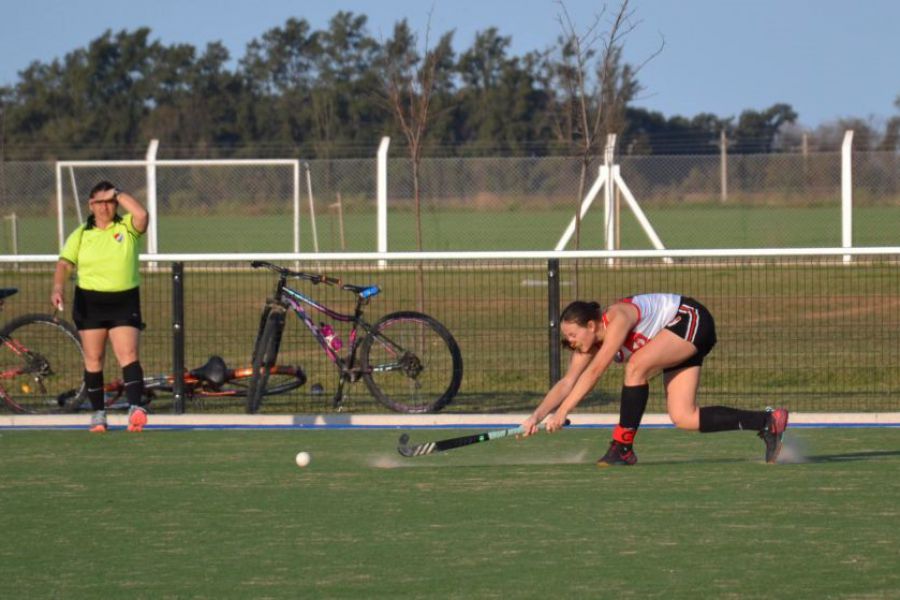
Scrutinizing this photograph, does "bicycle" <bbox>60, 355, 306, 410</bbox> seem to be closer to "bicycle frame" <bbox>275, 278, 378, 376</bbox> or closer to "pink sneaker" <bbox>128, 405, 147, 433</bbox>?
"bicycle frame" <bbox>275, 278, 378, 376</bbox>

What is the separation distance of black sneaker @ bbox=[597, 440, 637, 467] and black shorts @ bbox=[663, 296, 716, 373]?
49 centimetres

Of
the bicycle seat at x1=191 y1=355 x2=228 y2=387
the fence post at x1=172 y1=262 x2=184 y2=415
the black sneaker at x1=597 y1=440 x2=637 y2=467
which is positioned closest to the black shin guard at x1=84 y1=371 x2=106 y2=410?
the fence post at x1=172 y1=262 x2=184 y2=415

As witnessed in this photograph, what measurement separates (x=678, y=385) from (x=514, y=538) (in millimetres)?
2247

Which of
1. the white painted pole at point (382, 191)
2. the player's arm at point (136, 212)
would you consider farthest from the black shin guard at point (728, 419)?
the white painted pole at point (382, 191)

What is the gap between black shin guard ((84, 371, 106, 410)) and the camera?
412 inches

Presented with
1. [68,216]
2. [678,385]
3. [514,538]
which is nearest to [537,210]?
[68,216]

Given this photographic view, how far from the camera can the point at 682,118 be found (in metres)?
59.9

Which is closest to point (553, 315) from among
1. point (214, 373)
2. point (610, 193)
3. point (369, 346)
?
point (369, 346)

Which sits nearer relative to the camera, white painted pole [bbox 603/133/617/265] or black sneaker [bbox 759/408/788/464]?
black sneaker [bbox 759/408/788/464]

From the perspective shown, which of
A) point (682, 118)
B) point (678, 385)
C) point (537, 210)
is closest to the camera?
point (678, 385)

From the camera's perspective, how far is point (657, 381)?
13.4 metres

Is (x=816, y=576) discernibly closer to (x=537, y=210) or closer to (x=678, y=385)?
(x=678, y=385)

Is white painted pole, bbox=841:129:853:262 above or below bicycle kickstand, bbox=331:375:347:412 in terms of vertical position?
above

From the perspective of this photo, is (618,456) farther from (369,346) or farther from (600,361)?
(369,346)
